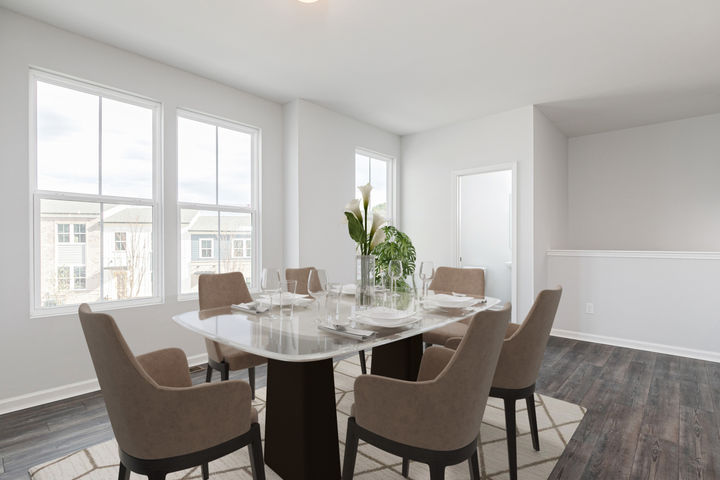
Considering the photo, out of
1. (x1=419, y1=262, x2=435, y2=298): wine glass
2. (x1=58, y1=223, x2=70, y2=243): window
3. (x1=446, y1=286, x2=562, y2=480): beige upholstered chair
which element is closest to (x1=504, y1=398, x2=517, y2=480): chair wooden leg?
(x1=446, y1=286, x2=562, y2=480): beige upholstered chair

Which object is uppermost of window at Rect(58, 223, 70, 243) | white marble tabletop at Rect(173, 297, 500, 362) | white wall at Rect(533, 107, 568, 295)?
white wall at Rect(533, 107, 568, 295)

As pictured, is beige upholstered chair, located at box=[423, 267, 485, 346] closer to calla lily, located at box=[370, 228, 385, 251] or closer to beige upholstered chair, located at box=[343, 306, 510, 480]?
calla lily, located at box=[370, 228, 385, 251]

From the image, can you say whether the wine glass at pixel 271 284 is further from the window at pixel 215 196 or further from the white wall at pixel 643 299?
the white wall at pixel 643 299

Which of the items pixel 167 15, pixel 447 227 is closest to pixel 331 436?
pixel 167 15

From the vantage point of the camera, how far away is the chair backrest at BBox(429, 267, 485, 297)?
2.91m

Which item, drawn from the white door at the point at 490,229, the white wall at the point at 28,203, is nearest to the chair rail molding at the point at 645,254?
the white door at the point at 490,229

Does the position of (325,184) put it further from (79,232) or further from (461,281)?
(79,232)

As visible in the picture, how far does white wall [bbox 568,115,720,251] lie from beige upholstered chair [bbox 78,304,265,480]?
5.86 metres

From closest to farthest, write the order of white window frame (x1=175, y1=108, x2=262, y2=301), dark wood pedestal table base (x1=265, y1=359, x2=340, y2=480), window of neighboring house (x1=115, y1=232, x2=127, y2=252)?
dark wood pedestal table base (x1=265, y1=359, x2=340, y2=480) → window of neighboring house (x1=115, y1=232, x2=127, y2=252) → white window frame (x1=175, y1=108, x2=262, y2=301)

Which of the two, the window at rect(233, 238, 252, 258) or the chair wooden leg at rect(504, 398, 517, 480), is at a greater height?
the window at rect(233, 238, 252, 258)

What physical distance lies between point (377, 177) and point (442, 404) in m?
4.58

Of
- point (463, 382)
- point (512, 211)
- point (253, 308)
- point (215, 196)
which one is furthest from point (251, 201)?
point (463, 382)

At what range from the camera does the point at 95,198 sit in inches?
121

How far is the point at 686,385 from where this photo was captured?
3.15 m
